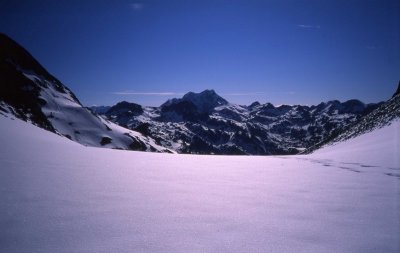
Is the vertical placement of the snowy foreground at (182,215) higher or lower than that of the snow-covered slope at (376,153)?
lower

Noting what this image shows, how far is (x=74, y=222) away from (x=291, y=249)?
2986mm

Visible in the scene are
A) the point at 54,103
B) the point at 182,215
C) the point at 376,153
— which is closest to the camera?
the point at 182,215

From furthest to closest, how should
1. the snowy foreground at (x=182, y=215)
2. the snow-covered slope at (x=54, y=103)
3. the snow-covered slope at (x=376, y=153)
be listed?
the snow-covered slope at (x=54, y=103)
the snow-covered slope at (x=376, y=153)
the snowy foreground at (x=182, y=215)

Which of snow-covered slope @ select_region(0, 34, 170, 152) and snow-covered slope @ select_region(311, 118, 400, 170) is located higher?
snow-covered slope @ select_region(0, 34, 170, 152)

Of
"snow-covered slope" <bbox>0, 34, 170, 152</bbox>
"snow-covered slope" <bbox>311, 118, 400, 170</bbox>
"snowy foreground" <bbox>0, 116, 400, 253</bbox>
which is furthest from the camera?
"snow-covered slope" <bbox>0, 34, 170, 152</bbox>

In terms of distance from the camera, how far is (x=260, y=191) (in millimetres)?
6109

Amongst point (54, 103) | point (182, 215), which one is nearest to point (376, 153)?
point (182, 215)

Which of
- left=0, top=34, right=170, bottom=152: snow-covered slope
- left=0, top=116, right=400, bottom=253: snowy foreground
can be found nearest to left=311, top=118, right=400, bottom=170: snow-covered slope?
left=0, top=116, right=400, bottom=253: snowy foreground

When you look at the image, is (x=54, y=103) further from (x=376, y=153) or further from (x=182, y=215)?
(x=182, y=215)

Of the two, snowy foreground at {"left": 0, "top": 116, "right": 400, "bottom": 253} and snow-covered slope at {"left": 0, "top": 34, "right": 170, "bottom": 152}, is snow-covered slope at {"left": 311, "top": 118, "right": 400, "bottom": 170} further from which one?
snow-covered slope at {"left": 0, "top": 34, "right": 170, "bottom": 152}

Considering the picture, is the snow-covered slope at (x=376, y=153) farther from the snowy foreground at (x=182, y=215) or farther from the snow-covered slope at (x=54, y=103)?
the snow-covered slope at (x=54, y=103)

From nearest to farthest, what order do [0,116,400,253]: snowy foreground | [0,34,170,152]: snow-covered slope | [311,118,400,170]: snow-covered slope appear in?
[0,116,400,253]: snowy foreground < [311,118,400,170]: snow-covered slope < [0,34,170,152]: snow-covered slope

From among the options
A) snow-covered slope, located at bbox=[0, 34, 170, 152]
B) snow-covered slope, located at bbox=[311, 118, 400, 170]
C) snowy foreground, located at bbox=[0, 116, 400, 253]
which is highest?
snow-covered slope, located at bbox=[0, 34, 170, 152]

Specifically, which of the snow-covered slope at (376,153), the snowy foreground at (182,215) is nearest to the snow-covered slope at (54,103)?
the snow-covered slope at (376,153)
